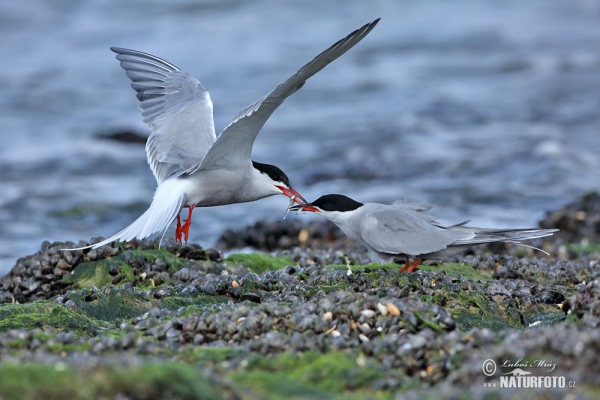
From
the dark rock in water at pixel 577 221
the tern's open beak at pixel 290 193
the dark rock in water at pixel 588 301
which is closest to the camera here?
the dark rock in water at pixel 588 301

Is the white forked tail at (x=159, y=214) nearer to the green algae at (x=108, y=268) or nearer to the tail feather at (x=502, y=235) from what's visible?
the green algae at (x=108, y=268)

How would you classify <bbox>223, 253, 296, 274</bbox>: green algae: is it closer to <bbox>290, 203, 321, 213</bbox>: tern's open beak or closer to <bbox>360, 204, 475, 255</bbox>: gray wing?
<bbox>290, 203, 321, 213</bbox>: tern's open beak

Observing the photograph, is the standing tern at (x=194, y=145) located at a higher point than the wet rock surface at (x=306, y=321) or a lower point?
higher

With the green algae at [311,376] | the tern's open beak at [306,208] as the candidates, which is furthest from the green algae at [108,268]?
the green algae at [311,376]

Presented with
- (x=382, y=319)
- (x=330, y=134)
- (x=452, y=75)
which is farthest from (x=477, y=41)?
(x=382, y=319)

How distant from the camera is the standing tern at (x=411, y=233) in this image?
6.30 metres

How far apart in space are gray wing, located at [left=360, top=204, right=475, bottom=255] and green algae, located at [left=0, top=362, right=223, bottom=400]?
123 inches

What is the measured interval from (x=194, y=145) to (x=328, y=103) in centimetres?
1082

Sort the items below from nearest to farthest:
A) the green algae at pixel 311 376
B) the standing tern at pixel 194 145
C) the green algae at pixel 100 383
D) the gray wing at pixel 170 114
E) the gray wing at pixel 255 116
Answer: the green algae at pixel 100 383, the green algae at pixel 311 376, the gray wing at pixel 255 116, the standing tern at pixel 194 145, the gray wing at pixel 170 114

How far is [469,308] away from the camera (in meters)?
5.67

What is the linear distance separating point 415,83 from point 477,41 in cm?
407

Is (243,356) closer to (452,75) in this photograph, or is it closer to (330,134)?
(330,134)
